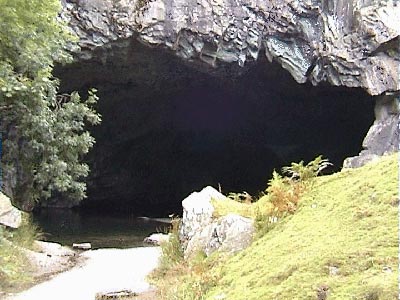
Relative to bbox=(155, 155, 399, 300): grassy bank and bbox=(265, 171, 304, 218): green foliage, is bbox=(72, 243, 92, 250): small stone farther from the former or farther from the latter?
bbox=(265, 171, 304, 218): green foliage

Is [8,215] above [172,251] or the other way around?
above

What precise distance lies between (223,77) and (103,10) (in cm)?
533

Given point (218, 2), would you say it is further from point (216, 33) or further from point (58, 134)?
point (58, 134)

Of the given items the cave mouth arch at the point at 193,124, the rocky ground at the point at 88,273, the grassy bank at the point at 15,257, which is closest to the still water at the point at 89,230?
the rocky ground at the point at 88,273

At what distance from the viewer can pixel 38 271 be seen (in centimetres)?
809

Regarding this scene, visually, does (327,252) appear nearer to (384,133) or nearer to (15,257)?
(15,257)

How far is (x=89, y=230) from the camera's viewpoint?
15883mm

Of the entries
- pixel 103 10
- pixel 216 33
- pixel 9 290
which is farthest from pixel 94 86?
pixel 9 290

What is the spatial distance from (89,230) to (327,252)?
1366 centimetres

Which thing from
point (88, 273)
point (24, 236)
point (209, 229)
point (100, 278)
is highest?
point (24, 236)

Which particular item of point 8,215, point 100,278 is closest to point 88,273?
point 100,278

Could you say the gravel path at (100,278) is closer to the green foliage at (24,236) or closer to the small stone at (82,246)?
the green foliage at (24,236)

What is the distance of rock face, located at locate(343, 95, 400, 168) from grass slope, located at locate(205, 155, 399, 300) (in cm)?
1059

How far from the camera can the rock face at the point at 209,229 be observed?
5.17 meters
